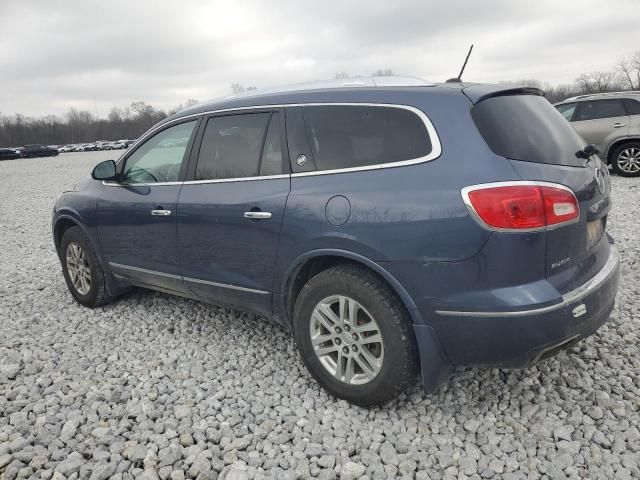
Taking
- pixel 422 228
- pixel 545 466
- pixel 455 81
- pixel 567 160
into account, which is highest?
pixel 455 81

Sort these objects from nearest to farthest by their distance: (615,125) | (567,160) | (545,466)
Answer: (545,466), (567,160), (615,125)

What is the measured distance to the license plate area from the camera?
257 centimetres

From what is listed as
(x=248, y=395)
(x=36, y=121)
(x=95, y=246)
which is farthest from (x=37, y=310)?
(x=36, y=121)

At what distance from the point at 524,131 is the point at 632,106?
9460 mm

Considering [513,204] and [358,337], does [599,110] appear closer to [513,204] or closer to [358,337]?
[513,204]

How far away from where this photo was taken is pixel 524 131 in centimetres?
252

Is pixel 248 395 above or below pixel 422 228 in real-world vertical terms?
below

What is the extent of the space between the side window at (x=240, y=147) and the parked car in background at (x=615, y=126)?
874cm

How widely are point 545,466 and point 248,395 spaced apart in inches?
65.3

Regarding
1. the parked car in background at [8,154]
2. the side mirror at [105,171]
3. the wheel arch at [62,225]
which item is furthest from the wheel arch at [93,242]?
the parked car in background at [8,154]

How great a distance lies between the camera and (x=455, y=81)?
9.52 ft

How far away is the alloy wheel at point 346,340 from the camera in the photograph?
270cm

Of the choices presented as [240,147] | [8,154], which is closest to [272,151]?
[240,147]

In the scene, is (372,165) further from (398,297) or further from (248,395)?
(248,395)
